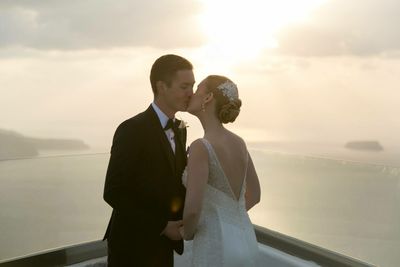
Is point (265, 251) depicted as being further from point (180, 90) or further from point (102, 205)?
point (102, 205)

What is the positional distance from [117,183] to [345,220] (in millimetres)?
63909

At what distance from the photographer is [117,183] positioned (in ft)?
6.53

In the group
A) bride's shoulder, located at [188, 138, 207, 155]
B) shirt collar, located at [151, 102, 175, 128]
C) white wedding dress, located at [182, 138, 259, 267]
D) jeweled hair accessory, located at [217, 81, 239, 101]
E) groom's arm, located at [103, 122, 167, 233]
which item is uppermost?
jeweled hair accessory, located at [217, 81, 239, 101]

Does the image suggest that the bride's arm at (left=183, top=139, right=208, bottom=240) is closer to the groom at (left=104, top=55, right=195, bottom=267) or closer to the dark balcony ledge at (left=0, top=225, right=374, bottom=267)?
the groom at (left=104, top=55, right=195, bottom=267)

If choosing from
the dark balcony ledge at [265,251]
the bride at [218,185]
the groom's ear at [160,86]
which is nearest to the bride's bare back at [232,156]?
the bride at [218,185]

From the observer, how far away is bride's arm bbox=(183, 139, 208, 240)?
75.4 inches

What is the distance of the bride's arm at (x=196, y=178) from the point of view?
1.91m

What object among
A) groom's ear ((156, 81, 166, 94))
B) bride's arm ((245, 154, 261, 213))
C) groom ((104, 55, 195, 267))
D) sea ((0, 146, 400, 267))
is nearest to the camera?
groom ((104, 55, 195, 267))

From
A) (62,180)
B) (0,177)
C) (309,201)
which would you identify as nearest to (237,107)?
(309,201)

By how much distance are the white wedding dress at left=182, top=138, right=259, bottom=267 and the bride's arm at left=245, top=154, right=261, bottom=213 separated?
0.33ft

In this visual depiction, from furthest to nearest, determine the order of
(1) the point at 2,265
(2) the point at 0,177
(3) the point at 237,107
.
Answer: (2) the point at 0,177, (1) the point at 2,265, (3) the point at 237,107

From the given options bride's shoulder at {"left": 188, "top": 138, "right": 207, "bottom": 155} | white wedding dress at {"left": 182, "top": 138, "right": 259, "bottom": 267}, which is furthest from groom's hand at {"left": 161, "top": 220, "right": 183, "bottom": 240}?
bride's shoulder at {"left": 188, "top": 138, "right": 207, "bottom": 155}

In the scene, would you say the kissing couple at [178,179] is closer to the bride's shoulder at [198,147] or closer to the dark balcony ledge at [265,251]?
the bride's shoulder at [198,147]

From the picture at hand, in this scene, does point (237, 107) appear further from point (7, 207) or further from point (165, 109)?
point (7, 207)
